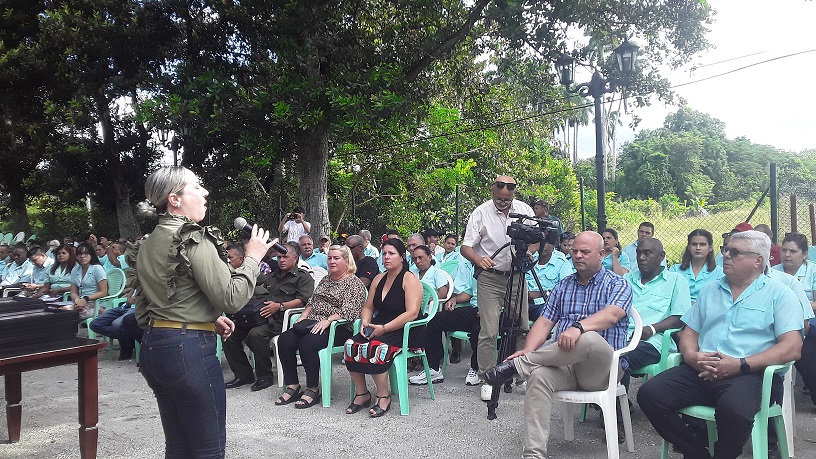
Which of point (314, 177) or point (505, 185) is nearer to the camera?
point (505, 185)

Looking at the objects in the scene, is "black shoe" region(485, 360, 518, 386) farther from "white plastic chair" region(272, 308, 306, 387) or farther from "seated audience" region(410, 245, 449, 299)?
"seated audience" region(410, 245, 449, 299)

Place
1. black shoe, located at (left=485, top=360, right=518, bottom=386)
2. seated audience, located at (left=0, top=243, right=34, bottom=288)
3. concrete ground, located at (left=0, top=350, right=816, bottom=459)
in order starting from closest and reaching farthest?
black shoe, located at (left=485, top=360, right=518, bottom=386)
concrete ground, located at (left=0, top=350, right=816, bottom=459)
seated audience, located at (left=0, top=243, right=34, bottom=288)

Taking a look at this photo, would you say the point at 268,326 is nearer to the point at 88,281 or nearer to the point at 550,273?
the point at 550,273

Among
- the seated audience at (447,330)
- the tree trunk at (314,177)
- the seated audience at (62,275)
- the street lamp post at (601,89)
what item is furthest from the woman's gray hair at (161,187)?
the tree trunk at (314,177)

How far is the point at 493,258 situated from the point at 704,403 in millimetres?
A: 2110

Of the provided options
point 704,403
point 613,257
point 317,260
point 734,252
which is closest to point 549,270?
point 613,257

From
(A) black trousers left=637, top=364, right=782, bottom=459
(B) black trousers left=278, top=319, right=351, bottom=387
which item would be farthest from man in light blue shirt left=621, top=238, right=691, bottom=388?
(B) black trousers left=278, top=319, right=351, bottom=387

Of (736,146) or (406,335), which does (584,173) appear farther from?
(406,335)

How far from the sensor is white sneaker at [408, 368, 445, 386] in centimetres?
569

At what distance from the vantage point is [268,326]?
587cm

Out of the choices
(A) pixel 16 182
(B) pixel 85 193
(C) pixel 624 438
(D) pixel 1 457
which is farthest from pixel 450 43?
(A) pixel 16 182

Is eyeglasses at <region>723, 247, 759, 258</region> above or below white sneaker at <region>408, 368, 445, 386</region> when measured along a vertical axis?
above

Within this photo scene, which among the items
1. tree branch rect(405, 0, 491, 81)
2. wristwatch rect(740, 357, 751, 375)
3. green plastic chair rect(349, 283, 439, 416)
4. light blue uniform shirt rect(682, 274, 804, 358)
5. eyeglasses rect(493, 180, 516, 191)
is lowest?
green plastic chair rect(349, 283, 439, 416)

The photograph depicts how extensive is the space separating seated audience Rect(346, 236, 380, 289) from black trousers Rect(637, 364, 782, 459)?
3624 mm
